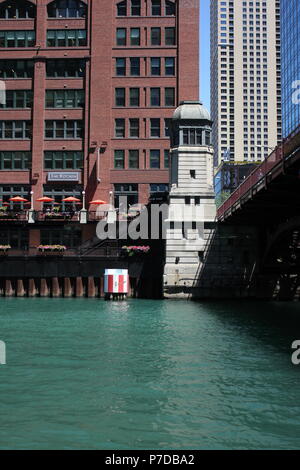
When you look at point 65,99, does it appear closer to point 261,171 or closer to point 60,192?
point 60,192

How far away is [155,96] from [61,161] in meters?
13.0

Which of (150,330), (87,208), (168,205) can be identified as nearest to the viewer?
(150,330)

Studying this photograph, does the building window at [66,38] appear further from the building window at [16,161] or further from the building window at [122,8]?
the building window at [16,161]

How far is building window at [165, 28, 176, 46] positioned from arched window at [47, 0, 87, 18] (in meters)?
9.96

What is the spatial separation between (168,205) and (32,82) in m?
25.9

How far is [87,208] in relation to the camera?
2491 inches

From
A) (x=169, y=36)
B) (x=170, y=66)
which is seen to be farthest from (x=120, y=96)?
(x=169, y=36)

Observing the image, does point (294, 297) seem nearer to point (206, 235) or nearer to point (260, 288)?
point (260, 288)

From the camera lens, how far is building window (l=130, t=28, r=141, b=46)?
66125mm

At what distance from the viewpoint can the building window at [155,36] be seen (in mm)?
66062

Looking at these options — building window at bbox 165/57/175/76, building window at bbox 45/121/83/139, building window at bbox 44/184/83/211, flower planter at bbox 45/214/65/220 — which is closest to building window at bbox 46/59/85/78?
building window at bbox 45/121/83/139

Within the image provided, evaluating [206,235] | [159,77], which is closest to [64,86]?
Result: [159,77]

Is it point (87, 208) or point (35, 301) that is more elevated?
point (87, 208)

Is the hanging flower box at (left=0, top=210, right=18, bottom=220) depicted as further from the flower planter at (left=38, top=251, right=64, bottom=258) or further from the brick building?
the flower planter at (left=38, top=251, right=64, bottom=258)
